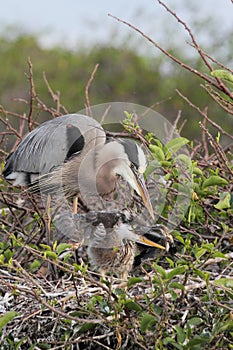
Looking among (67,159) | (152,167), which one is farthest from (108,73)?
(152,167)

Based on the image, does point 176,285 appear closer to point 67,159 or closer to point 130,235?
point 130,235

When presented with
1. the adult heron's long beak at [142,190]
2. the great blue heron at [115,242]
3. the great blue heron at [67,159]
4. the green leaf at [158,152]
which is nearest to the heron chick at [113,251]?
the great blue heron at [115,242]

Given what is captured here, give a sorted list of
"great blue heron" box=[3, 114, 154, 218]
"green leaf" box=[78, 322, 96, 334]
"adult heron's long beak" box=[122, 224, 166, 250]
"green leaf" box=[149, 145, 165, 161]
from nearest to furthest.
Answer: "green leaf" box=[78, 322, 96, 334] < "green leaf" box=[149, 145, 165, 161] < "adult heron's long beak" box=[122, 224, 166, 250] < "great blue heron" box=[3, 114, 154, 218]

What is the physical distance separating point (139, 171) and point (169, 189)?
11.8 inches

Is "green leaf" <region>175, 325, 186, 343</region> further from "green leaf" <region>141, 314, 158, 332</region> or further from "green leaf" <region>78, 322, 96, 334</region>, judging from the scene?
"green leaf" <region>78, 322, 96, 334</region>

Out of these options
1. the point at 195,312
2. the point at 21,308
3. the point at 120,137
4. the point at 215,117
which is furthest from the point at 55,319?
the point at 215,117

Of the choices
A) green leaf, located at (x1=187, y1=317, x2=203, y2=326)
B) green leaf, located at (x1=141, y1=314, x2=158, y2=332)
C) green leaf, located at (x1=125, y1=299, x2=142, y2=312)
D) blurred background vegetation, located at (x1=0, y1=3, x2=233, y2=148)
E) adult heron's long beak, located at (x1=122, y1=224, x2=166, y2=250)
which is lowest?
blurred background vegetation, located at (x1=0, y1=3, x2=233, y2=148)

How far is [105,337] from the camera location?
315 centimetres

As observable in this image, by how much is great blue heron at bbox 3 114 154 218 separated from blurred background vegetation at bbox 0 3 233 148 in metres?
8.10

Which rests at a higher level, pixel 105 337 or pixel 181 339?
pixel 181 339

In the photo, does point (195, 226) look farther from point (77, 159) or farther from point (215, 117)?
point (215, 117)

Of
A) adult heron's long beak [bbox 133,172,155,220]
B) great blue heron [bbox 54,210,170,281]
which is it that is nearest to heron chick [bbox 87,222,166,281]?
great blue heron [bbox 54,210,170,281]

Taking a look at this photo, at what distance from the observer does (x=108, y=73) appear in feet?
48.0

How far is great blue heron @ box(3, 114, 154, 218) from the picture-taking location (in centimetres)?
438
